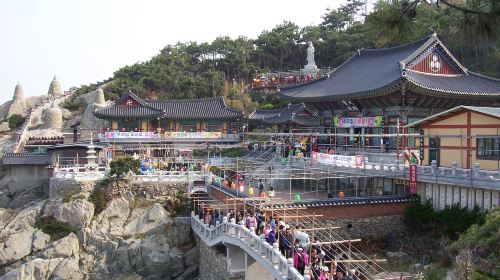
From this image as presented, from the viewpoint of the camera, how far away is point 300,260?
17.3m

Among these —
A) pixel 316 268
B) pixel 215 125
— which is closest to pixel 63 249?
pixel 316 268

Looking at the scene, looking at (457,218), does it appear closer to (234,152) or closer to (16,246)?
(16,246)

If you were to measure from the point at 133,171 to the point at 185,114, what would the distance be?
20.9m

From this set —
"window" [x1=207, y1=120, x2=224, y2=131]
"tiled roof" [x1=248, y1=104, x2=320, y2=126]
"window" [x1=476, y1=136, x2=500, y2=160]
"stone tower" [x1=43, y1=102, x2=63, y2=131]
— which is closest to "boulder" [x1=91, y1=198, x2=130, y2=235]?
"tiled roof" [x1=248, y1=104, x2=320, y2=126]

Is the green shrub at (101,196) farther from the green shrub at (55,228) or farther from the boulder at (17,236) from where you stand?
the boulder at (17,236)

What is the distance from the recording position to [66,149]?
4025cm

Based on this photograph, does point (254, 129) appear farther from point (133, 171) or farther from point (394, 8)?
point (394, 8)

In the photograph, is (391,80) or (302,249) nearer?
(302,249)

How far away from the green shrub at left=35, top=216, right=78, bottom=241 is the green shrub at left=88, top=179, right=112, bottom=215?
2.01m

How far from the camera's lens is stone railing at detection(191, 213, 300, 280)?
17812 mm

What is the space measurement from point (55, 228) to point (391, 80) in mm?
23209

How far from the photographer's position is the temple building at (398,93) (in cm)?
3272

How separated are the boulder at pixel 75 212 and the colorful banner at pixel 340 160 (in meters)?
14.6

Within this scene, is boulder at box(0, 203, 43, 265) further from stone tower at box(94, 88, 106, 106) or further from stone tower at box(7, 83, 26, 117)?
stone tower at box(7, 83, 26, 117)
